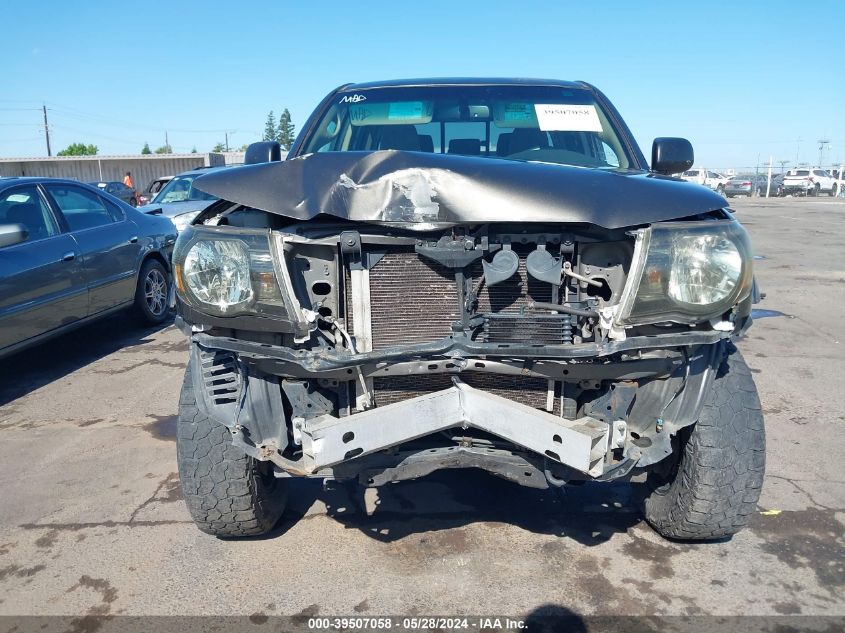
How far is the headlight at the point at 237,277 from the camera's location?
2.22m

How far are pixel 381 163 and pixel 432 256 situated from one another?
0.37 m

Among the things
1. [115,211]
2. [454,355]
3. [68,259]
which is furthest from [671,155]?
[115,211]

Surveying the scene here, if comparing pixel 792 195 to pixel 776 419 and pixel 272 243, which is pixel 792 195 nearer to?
pixel 776 419

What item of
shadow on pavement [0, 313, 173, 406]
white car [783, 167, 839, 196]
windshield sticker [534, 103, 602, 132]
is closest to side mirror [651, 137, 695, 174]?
windshield sticker [534, 103, 602, 132]

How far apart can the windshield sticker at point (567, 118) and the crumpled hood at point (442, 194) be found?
1.35 meters

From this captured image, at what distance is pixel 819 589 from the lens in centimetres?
250

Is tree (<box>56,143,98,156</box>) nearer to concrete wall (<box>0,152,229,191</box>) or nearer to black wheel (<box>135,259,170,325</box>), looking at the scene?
concrete wall (<box>0,152,229,191</box>)

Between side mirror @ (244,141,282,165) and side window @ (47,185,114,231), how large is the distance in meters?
2.80

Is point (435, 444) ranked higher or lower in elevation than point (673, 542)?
higher

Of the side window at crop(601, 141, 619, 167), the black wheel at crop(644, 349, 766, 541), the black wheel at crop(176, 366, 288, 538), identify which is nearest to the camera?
the black wheel at crop(644, 349, 766, 541)

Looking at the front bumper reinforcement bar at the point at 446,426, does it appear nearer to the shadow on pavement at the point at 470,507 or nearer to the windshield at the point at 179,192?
the shadow on pavement at the point at 470,507

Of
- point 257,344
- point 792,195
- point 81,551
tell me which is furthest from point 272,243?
point 792,195

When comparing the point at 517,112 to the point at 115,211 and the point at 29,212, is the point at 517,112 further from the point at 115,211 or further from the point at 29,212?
the point at 115,211

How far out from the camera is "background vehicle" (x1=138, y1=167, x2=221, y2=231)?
34.7ft
